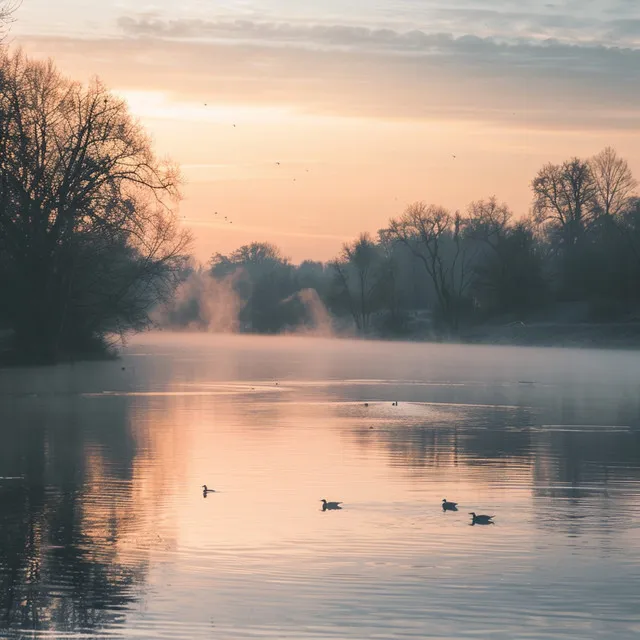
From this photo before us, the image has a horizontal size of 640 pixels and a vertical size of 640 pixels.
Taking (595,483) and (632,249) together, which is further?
(632,249)

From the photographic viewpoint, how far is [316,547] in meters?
12.4

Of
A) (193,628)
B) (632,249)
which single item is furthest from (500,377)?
(632,249)

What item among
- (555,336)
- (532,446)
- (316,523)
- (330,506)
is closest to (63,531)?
(316,523)

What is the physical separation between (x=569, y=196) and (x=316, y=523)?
109 m

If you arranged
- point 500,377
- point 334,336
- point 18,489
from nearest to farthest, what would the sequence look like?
point 18,489, point 500,377, point 334,336

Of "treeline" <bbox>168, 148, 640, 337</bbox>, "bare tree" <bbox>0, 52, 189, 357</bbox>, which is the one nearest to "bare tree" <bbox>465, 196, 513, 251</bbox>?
"treeline" <bbox>168, 148, 640, 337</bbox>

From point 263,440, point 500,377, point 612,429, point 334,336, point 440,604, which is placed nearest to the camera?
point 440,604

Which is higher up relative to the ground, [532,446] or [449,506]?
[532,446]

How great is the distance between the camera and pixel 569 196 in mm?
119000

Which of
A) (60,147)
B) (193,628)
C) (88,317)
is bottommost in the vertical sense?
(193,628)

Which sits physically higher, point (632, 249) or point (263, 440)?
point (632, 249)

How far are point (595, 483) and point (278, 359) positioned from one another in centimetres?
4858

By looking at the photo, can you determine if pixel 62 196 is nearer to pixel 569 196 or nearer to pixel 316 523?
pixel 316 523

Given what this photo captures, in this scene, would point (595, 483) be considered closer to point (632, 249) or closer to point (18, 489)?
point (18, 489)
